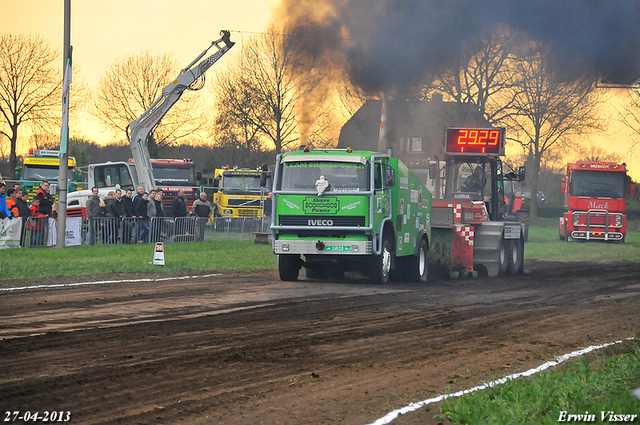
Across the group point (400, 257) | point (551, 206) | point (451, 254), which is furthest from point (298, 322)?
point (551, 206)

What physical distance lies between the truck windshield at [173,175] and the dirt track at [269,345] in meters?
20.8

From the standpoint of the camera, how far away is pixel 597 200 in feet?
112

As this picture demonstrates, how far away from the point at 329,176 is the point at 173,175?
21370mm

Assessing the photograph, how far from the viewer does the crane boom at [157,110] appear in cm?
2812

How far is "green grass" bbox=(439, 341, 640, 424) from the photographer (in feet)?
16.7

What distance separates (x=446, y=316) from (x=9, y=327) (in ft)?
18.5

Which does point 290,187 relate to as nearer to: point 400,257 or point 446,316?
point 400,257

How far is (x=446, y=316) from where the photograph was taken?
10289 millimetres

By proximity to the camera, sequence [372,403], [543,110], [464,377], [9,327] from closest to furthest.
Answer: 1. [372,403]
2. [464,377]
3. [9,327]
4. [543,110]

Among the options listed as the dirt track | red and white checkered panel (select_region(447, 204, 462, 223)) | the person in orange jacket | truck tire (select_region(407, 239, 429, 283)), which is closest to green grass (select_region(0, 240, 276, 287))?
the person in orange jacket

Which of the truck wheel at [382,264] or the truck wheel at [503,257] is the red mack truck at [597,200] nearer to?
the truck wheel at [503,257]

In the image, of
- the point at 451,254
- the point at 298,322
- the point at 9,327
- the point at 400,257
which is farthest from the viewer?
the point at 451,254

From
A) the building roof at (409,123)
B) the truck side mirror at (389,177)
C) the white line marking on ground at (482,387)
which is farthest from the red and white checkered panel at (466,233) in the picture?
the white line marking on ground at (482,387)

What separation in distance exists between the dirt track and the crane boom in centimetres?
1495
